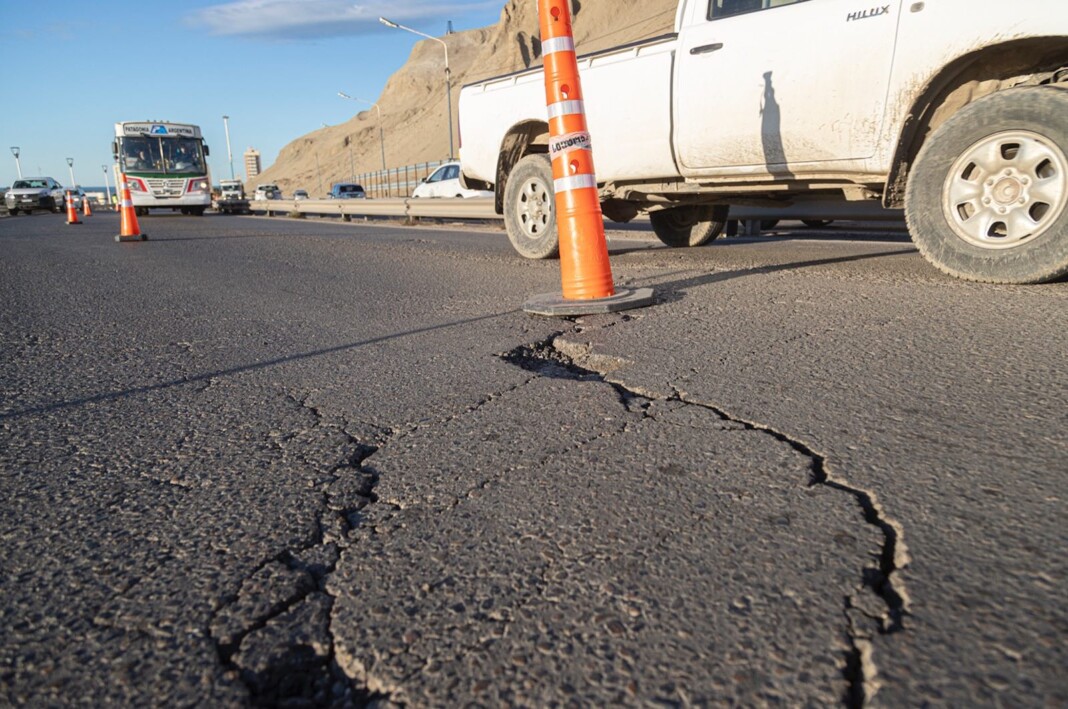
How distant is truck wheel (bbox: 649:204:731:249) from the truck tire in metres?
2.79

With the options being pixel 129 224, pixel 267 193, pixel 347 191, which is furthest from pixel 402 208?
pixel 267 193

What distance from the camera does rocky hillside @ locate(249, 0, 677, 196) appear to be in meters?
65.1

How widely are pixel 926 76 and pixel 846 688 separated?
3.79 m

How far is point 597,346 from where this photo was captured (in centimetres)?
328

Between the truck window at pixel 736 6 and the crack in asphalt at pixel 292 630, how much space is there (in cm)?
426

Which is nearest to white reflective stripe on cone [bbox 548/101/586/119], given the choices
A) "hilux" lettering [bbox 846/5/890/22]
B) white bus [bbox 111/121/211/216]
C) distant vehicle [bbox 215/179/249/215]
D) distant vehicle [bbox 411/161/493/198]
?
"hilux" lettering [bbox 846/5/890/22]

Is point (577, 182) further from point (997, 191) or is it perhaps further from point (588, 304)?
point (997, 191)

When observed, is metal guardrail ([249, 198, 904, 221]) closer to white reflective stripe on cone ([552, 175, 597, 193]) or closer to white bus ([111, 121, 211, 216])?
white reflective stripe on cone ([552, 175, 597, 193])

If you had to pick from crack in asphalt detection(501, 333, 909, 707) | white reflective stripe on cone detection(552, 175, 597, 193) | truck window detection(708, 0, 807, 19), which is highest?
truck window detection(708, 0, 807, 19)

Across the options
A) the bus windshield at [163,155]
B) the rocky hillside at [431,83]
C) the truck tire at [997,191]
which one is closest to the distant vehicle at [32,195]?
the bus windshield at [163,155]

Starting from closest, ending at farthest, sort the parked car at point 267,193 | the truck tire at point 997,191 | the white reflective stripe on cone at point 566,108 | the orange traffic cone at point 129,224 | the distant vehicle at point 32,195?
1. the truck tire at point 997,191
2. the white reflective stripe on cone at point 566,108
3. the orange traffic cone at point 129,224
4. the distant vehicle at point 32,195
5. the parked car at point 267,193

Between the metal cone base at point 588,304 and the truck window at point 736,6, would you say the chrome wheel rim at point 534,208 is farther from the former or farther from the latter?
the metal cone base at point 588,304

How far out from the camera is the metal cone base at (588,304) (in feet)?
13.0

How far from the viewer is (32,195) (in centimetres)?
3262
